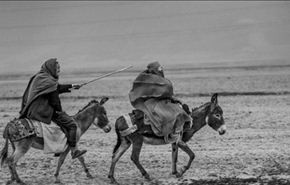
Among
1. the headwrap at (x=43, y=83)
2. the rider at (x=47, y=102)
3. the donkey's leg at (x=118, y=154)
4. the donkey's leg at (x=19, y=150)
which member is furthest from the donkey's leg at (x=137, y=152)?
the donkey's leg at (x=19, y=150)

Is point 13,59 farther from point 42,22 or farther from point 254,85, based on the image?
point 254,85

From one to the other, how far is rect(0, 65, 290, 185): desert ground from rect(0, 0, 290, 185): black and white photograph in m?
0.04

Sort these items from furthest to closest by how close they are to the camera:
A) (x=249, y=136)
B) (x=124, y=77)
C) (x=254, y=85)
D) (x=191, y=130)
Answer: (x=124, y=77)
(x=254, y=85)
(x=249, y=136)
(x=191, y=130)

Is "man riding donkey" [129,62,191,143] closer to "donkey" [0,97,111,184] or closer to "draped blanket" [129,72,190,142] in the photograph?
"draped blanket" [129,72,190,142]

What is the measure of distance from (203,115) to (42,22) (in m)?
A: 32.0

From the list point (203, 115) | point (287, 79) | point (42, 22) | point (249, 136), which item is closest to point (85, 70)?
point (42, 22)

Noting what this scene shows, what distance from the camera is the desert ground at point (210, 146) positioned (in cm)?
1139

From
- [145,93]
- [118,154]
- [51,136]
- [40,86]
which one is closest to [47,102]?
[40,86]

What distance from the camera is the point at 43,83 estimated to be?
10.9m

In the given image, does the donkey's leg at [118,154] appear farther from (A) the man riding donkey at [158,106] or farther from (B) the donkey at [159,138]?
(A) the man riding donkey at [158,106]

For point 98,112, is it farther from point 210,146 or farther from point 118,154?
point 210,146

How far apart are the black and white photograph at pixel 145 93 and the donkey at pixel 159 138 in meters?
0.02

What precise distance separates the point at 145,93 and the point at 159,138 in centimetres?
84

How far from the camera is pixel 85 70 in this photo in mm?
35312
